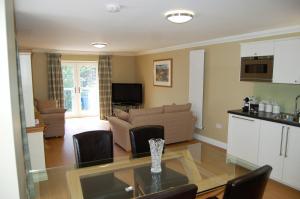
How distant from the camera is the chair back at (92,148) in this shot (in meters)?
2.40

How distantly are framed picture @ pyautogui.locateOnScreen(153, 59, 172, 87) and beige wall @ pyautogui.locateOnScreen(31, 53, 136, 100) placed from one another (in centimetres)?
160

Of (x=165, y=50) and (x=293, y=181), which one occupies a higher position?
(x=165, y=50)

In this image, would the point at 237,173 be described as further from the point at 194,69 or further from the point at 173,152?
the point at 194,69

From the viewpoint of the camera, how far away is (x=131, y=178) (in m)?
2.27

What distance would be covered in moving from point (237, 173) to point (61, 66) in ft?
21.3

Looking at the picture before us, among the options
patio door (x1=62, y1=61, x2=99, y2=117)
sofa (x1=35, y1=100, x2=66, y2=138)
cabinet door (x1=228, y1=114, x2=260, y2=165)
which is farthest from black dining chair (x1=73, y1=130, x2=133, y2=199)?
patio door (x1=62, y1=61, x2=99, y2=117)

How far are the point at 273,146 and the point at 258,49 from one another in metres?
1.51

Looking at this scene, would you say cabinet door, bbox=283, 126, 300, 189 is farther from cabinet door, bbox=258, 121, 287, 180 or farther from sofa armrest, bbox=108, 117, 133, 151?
sofa armrest, bbox=108, 117, 133, 151

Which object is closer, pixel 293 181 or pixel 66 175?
pixel 66 175

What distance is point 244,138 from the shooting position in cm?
359

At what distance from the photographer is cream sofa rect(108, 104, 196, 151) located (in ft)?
14.6

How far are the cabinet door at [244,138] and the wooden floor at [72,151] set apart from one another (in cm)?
24

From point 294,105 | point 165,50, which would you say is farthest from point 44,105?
point 294,105

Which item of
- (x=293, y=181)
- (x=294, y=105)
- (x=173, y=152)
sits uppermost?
(x=294, y=105)
